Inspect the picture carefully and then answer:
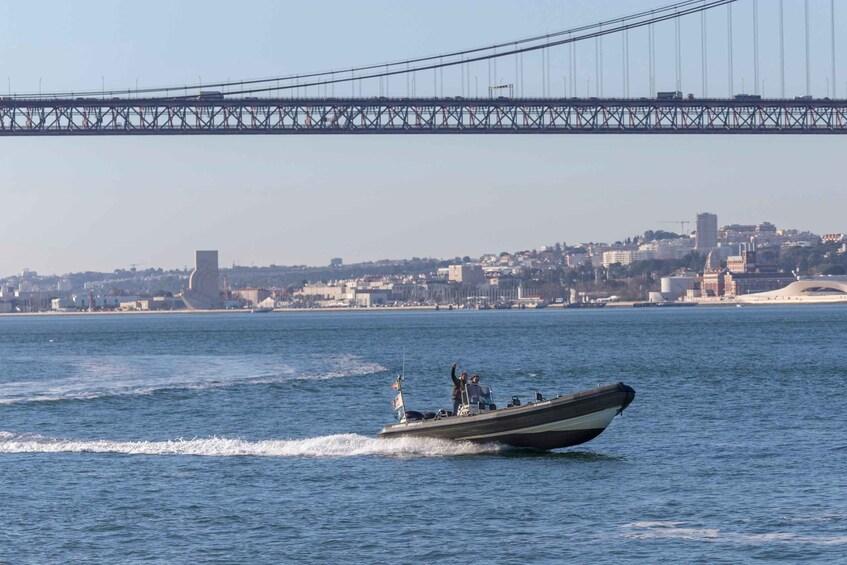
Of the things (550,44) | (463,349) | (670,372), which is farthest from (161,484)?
(550,44)

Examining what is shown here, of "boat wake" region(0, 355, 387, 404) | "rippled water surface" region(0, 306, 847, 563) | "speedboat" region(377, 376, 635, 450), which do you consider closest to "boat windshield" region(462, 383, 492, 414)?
"speedboat" region(377, 376, 635, 450)

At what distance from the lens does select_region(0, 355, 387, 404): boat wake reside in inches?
1912

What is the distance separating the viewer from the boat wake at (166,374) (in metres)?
48.6

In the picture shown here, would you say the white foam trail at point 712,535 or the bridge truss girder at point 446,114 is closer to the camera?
the white foam trail at point 712,535

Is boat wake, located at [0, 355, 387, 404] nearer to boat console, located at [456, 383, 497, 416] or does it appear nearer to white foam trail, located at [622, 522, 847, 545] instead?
boat console, located at [456, 383, 497, 416]

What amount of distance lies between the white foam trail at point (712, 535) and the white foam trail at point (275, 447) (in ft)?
26.1

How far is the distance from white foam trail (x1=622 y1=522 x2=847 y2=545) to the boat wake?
89.5 feet

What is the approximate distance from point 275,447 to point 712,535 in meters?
11.7

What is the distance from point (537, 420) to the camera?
94.5ft

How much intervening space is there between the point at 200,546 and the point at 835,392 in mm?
28020

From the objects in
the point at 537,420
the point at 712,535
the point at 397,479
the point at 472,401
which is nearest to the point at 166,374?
the point at 472,401

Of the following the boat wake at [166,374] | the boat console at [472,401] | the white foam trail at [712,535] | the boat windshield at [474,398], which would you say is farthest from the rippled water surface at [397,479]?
the boat windshield at [474,398]

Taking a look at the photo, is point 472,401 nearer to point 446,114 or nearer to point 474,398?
point 474,398

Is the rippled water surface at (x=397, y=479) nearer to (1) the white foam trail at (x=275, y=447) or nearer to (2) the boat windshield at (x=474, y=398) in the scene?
(1) the white foam trail at (x=275, y=447)
